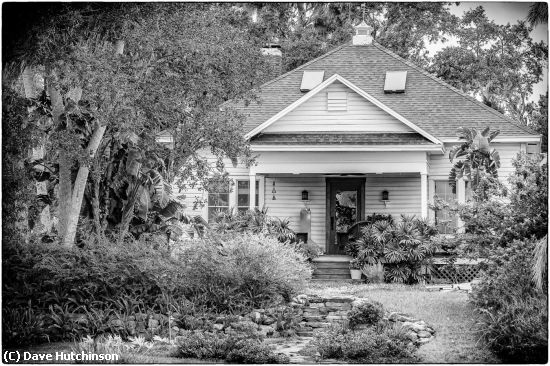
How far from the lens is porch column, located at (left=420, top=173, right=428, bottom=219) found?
875 inches

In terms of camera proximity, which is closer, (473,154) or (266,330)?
(266,330)

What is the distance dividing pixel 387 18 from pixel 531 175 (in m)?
20.3

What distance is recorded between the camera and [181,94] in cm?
1712

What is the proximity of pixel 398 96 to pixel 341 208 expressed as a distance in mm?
4200

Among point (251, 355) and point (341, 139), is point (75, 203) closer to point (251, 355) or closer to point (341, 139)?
point (251, 355)

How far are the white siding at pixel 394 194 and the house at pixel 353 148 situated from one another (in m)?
0.03

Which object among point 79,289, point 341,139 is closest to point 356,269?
point 341,139

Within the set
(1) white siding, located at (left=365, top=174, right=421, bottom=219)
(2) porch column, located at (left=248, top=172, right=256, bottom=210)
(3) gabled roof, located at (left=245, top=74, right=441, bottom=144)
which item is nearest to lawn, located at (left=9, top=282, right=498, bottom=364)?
(2) porch column, located at (left=248, top=172, right=256, bottom=210)

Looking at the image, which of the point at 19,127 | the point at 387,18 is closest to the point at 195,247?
the point at 19,127

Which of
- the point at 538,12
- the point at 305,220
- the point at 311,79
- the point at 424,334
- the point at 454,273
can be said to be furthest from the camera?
the point at 311,79

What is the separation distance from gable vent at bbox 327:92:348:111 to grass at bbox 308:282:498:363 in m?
5.70

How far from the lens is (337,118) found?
23812 millimetres

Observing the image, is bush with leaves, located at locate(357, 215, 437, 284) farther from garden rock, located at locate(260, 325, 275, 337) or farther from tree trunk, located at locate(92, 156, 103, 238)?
tree trunk, located at locate(92, 156, 103, 238)

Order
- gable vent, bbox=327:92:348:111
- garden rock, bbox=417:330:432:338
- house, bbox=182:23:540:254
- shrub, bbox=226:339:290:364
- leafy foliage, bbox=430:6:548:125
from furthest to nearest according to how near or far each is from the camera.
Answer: leafy foliage, bbox=430:6:548:125 < gable vent, bbox=327:92:348:111 < house, bbox=182:23:540:254 < garden rock, bbox=417:330:432:338 < shrub, bbox=226:339:290:364
